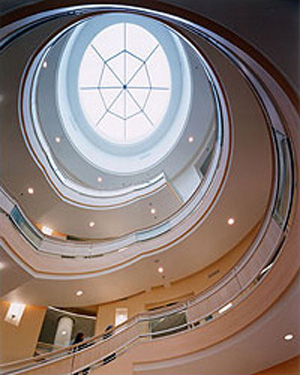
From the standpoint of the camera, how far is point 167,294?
1239 centimetres

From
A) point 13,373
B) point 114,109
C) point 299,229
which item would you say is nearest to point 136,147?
point 114,109

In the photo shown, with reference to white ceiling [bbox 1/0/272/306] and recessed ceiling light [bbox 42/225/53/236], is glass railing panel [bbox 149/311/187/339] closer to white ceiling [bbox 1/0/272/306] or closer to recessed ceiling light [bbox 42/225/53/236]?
white ceiling [bbox 1/0/272/306]

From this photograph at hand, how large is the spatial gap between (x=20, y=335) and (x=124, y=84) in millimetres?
16664

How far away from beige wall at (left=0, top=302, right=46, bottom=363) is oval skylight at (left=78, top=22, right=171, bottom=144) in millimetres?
12052

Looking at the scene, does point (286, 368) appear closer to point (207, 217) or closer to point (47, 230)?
point (207, 217)

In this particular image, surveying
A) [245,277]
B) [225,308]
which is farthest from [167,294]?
[245,277]

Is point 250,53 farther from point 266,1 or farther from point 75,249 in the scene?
point 75,249

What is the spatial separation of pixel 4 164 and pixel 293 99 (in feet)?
37.9

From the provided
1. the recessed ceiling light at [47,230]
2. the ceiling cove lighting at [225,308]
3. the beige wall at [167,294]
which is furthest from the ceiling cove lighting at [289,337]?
the recessed ceiling light at [47,230]

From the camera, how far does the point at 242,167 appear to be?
926 centimetres

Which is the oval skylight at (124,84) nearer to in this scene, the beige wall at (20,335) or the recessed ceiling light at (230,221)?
the recessed ceiling light at (230,221)

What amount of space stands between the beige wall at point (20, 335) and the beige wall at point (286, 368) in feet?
28.7

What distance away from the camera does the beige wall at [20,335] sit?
10602 mm

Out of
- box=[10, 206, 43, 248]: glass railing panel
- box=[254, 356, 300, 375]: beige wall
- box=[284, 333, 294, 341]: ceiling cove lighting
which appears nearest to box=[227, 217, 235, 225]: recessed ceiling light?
box=[254, 356, 300, 375]: beige wall
